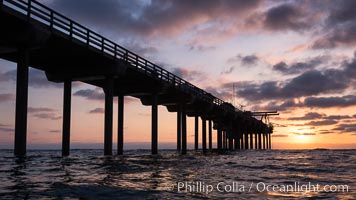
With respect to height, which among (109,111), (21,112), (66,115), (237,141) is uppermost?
(109,111)

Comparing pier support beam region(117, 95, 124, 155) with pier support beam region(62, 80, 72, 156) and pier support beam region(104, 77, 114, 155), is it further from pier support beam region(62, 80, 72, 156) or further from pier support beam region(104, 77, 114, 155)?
pier support beam region(62, 80, 72, 156)

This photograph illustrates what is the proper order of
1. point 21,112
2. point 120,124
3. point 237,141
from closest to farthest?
point 21,112 → point 120,124 → point 237,141

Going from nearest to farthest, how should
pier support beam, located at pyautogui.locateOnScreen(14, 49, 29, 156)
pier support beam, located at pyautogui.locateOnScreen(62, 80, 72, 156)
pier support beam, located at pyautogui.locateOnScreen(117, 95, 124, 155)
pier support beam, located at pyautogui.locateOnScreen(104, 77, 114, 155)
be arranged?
pier support beam, located at pyautogui.locateOnScreen(14, 49, 29, 156) → pier support beam, located at pyautogui.locateOnScreen(62, 80, 72, 156) → pier support beam, located at pyautogui.locateOnScreen(104, 77, 114, 155) → pier support beam, located at pyautogui.locateOnScreen(117, 95, 124, 155)

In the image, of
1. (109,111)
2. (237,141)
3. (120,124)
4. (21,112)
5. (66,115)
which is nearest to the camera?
(21,112)

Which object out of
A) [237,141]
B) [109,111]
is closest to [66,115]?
[109,111]

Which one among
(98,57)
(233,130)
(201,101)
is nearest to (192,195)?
(98,57)

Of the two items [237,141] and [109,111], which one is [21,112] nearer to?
[109,111]

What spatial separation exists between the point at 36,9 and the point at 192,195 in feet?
55.8

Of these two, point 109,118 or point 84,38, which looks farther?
point 109,118

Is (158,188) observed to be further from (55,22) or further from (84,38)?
(84,38)

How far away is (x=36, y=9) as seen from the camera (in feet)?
71.9

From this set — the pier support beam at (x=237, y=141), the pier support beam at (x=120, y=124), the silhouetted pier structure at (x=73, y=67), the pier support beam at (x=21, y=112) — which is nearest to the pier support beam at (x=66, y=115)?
the silhouetted pier structure at (x=73, y=67)

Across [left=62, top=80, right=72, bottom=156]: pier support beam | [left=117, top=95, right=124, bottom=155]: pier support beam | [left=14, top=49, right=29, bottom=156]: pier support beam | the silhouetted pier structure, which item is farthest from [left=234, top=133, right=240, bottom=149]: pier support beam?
[left=14, top=49, right=29, bottom=156]: pier support beam

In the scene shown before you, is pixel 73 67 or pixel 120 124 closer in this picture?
pixel 73 67
